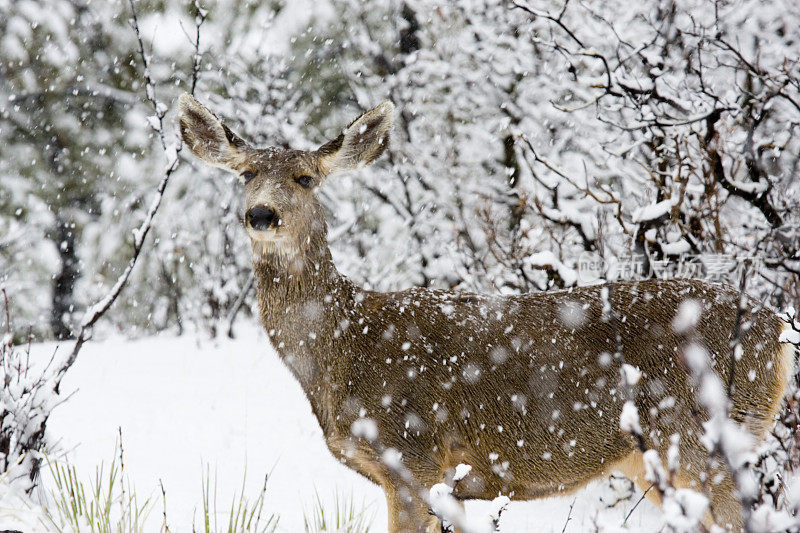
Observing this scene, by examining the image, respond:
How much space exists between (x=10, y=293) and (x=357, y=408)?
13.7 metres

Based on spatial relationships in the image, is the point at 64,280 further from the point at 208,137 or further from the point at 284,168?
the point at 284,168

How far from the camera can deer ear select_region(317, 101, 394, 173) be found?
385 cm

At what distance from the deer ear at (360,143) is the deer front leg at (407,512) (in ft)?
5.92

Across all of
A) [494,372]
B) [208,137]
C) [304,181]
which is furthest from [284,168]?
[494,372]

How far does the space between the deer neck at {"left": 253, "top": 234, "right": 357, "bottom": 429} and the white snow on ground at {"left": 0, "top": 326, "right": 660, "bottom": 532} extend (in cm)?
97

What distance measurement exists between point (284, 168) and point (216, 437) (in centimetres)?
316

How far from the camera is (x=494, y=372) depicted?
349 cm

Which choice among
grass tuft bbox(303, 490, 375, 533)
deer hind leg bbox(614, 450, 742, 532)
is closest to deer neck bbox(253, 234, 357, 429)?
grass tuft bbox(303, 490, 375, 533)

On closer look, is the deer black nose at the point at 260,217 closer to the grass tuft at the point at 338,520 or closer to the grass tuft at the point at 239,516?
the grass tuft at the point at 239,516

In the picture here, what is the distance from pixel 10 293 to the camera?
571 inches

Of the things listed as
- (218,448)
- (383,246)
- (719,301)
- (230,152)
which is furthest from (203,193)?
(719,301)

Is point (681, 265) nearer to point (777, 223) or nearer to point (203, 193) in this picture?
point (777, 223)

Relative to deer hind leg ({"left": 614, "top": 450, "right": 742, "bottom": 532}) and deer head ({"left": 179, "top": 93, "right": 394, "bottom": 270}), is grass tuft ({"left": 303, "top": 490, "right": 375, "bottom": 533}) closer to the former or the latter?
deer head ({"left": 179, "top": 93, "right": 394, "bottom": 270})

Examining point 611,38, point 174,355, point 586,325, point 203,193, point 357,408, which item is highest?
point 203,193
